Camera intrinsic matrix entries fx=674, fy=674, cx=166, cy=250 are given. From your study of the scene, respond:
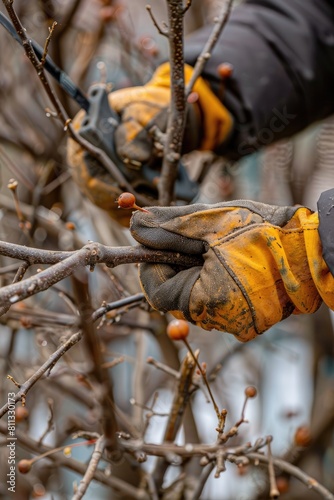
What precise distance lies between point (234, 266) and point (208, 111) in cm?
87

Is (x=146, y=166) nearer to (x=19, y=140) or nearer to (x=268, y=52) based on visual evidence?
Result: (x=268, y=52)

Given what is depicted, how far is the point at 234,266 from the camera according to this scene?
1331 mm

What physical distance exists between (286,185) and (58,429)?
1522 millimetres

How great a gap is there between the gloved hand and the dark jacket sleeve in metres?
0.85

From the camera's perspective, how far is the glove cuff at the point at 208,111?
2.04 m

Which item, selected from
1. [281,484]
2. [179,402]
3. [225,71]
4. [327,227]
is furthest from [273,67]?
[281,484]

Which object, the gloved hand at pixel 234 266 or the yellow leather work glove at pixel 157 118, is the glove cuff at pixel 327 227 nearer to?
the gloved hand at pixel 234 266

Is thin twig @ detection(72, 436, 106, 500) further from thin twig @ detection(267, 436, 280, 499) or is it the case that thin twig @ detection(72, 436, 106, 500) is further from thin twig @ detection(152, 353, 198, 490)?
thin twig @ detection(267, 436, 280, 499)

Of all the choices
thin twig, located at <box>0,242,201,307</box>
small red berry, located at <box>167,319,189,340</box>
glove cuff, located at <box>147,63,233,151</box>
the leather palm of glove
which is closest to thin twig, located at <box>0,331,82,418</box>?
thin twig, located at <box>0,242,201,307</box>

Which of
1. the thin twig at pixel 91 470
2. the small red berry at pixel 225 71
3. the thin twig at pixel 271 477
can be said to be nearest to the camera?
the thin twig at pixel 91 470

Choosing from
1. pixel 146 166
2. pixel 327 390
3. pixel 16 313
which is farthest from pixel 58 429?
pixel 146 166

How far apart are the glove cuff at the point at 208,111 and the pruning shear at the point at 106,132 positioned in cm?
22

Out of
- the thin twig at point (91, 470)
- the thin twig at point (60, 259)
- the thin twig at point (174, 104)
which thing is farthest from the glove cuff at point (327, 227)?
the thin twig at point (91, 470)

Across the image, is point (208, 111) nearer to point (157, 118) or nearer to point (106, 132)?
point (157, 118)
